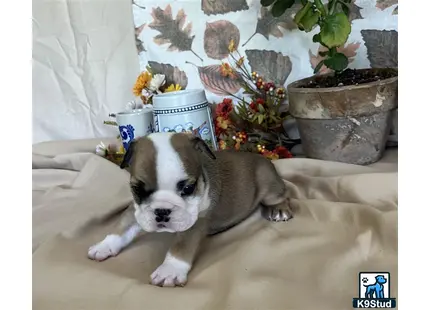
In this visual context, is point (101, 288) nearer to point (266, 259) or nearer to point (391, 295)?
point (266, 259)

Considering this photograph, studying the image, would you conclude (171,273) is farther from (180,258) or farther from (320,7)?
(320,7)

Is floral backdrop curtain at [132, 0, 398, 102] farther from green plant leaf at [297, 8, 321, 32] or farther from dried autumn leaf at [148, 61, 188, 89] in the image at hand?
green plant leaf at [297, 8, 321, 32]

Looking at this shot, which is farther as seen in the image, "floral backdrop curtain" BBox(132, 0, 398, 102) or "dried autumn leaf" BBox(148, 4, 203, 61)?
"dried autumn leaf" BBox(148, 4, 203, 61)

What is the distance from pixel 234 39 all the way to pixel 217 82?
0.16 metres

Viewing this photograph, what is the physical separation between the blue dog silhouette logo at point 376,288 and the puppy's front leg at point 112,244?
1.69 ft

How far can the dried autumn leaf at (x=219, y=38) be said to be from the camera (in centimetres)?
165

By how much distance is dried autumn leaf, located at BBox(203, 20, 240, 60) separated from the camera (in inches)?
65.0

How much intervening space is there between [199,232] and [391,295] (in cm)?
40

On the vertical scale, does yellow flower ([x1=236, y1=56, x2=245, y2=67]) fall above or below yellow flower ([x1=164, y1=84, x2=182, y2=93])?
above

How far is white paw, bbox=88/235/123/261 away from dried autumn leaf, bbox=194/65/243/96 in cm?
80

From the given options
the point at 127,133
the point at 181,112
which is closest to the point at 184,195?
the point at 181,112

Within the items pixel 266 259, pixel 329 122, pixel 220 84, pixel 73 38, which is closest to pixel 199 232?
pixel 266 259

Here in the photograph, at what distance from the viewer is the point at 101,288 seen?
895mm

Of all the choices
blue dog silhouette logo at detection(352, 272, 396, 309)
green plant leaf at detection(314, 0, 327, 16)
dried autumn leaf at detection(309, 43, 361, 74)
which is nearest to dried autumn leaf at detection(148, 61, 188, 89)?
dried autumn leaf at detection(309, 43, 361, 74)
